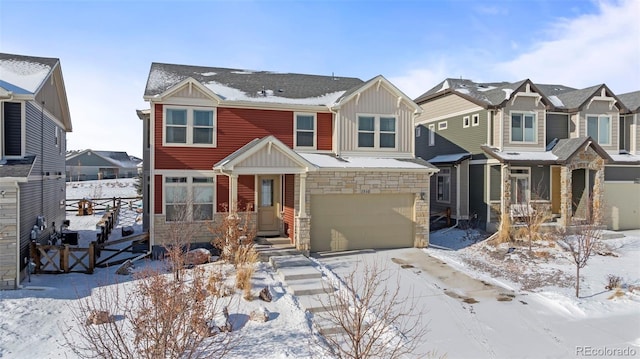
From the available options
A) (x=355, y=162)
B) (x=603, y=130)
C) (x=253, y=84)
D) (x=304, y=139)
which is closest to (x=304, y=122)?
(x=304, y=139)

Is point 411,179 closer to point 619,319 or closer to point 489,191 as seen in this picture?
point 489,191

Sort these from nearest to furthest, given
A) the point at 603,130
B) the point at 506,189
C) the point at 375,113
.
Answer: the point at 375,113
the point at 506,189
the point at 603,130

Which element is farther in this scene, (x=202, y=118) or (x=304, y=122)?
(x=304, y=122)

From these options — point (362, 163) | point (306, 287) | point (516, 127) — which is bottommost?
point (306, 287)

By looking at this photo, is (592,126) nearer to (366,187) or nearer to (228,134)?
(366,187)

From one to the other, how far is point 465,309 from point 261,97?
10.4m

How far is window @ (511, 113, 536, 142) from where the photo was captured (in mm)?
18667

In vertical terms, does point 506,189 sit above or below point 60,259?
above

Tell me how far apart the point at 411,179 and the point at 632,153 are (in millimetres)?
14226

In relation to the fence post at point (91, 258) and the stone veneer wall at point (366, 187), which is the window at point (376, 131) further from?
the fence post at point (91, 258)

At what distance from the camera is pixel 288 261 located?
12.3 meters

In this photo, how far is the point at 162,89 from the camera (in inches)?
567

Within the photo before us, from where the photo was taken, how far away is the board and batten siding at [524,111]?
1842 centimetres

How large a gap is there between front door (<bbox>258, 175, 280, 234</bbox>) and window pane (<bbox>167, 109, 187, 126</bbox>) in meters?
3.82
